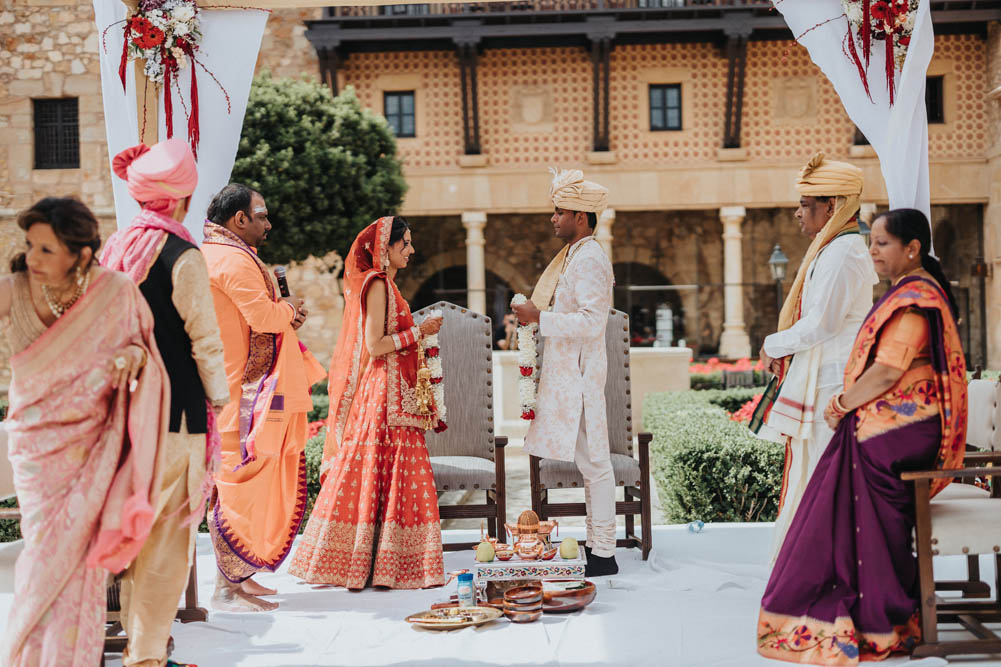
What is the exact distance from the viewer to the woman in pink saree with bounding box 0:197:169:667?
2.43 m

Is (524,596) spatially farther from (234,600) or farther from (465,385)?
(465,385)

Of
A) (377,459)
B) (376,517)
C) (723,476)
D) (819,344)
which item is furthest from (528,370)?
(723,476)

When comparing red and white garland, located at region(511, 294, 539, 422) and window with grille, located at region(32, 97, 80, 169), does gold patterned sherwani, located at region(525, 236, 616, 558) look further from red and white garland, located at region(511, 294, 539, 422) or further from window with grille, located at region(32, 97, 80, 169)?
window with grille, located at region(32, 97, 80, 169)

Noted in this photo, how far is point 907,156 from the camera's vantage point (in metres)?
3.96

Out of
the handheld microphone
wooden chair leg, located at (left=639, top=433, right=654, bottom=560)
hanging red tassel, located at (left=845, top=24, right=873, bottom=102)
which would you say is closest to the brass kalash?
wooden chair leg, located at (left=639, top=433, right=654, bottom=560)

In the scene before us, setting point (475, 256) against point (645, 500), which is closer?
point (645, 500)

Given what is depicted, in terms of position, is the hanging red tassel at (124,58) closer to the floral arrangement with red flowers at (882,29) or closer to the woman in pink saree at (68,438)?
the woman in pink saree at (68,438)

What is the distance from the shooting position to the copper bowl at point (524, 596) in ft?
11.5

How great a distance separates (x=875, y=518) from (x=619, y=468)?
4.99 feet

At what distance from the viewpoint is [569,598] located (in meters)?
3.63

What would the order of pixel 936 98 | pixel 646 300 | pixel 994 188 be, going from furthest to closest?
pixel 646 300 → pixel 936 98 → pixel 994 188

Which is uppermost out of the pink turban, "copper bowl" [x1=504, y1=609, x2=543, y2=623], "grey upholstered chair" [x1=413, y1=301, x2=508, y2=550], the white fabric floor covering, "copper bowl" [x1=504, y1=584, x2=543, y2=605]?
the pink turban

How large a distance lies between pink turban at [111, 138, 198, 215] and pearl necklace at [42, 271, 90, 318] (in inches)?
15.6

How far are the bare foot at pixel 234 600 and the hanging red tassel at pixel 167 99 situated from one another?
1.94 m
